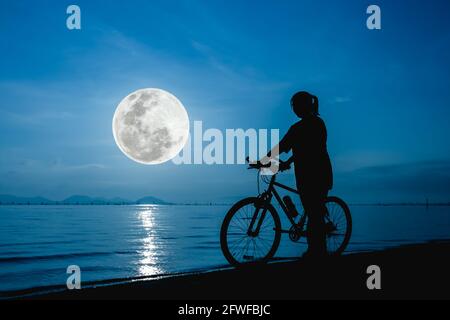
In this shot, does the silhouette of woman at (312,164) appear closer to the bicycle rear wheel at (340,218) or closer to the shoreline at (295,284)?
the shoreline at (295,284)

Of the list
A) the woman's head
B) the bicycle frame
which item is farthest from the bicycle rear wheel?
the woman's head

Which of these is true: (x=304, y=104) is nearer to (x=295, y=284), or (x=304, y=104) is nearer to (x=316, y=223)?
(x=316, y=223)

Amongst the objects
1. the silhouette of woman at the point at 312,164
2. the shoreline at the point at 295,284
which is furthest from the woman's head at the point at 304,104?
the shoreline at the point at 295,284

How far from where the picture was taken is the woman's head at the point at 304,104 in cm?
606

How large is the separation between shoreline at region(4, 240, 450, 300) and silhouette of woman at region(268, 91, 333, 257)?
1.53 ft

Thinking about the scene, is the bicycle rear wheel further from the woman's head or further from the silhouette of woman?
the woman's head

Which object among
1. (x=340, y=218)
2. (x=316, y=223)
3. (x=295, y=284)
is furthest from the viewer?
(x=340, y=218)

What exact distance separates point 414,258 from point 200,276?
3.73 meters

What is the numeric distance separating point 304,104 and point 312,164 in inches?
37.4

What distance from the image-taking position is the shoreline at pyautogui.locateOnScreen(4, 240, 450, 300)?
13.7 ft

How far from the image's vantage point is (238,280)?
16.0 ft

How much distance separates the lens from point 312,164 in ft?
19.7

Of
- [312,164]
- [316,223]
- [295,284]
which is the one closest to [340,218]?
[316,223]

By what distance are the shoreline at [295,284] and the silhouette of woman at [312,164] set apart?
46 centimetres
